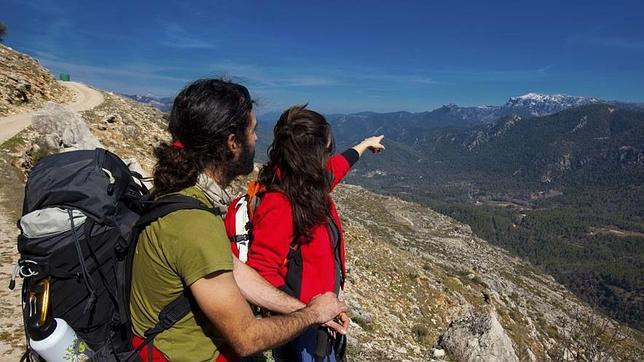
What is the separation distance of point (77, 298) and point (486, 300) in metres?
36.1

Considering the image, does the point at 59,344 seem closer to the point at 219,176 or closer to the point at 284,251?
the point at 219,176

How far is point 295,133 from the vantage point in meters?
3.52

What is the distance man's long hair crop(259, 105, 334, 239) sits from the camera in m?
3.42

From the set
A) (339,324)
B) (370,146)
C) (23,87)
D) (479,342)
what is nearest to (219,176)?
(339,324)

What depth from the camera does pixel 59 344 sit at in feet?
8.50

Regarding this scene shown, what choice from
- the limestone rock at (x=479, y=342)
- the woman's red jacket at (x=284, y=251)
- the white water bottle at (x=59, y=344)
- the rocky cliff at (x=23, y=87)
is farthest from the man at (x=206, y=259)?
the rocky cliff at (x=23, y=87)

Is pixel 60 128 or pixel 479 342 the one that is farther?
pixel 60 128

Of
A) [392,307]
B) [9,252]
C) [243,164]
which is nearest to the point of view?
[243,164]

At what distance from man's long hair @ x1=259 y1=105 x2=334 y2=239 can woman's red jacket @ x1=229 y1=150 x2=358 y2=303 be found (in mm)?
83

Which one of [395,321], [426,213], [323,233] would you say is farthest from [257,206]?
Result: [426,213]

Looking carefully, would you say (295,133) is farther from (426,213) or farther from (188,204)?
(426,213)

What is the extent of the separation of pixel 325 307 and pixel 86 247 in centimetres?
167

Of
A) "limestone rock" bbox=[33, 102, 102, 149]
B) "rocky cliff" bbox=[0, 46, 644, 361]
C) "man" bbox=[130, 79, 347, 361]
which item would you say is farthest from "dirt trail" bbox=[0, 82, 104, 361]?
"man" bbox=[130, 79, 347, 361]

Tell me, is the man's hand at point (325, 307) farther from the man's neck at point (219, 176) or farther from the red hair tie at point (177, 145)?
the red hair tie at point (177, 145)
